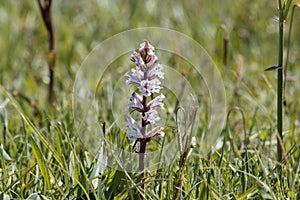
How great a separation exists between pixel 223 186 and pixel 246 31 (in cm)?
257

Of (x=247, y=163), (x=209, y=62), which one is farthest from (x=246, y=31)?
(x=247, y=163)

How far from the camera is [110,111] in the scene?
318cm

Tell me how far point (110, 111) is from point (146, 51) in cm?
119

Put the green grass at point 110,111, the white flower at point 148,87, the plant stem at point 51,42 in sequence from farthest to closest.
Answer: the plant stem at point 51,42 < the green grass at point 110,111 < the white flower at point 148,87

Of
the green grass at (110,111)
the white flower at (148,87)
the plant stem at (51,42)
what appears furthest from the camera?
the plant stem at (51,42)

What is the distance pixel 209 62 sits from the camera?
375cm

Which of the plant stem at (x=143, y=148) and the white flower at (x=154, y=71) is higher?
the white flower at (x=154, y=71)

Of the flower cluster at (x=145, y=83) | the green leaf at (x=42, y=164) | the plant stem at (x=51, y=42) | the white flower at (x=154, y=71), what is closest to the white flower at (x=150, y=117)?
the flower cluster at (x=145, y=83)

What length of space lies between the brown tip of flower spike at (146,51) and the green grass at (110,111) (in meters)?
0.40

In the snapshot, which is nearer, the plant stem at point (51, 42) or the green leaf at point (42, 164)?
the green leaf at point (42, 164)

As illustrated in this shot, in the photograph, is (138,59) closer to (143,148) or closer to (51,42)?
(143,148)

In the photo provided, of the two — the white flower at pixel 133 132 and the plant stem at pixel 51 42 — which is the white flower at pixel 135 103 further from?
the plant stem at pixel 51 42

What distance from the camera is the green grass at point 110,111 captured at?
220 centimetres

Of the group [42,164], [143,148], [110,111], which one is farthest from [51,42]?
[143,148]
